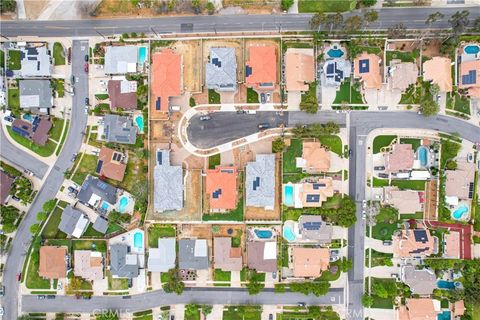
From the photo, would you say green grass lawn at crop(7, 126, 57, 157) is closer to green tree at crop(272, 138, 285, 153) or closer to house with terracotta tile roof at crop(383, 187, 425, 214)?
green tree at crop(272, 138, 285, 153)

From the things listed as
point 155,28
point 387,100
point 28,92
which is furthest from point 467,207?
point 28,92

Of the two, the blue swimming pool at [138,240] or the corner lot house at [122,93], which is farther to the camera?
the blue swimming pool at [138,240]

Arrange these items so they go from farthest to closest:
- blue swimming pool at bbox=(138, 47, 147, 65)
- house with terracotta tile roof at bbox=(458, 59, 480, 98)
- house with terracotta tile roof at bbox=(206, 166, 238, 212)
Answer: blue swimming pool at bbox=(138, 47, 147, 65)
house with terracotta tile roof at bbox=(206, 166, 238, 212)
house with terracotta tile roof at bbox=(458, 59, 480, 98)

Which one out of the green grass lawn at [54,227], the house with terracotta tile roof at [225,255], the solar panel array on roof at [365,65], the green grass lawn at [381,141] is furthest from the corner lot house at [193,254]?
the solar panel array on roof at [365,65]

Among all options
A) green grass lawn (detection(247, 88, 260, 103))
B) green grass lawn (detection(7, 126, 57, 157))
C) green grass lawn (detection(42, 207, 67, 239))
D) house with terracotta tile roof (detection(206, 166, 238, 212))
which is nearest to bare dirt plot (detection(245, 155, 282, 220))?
house with terracotta tile roof (detection(206, 166, 238, 212))

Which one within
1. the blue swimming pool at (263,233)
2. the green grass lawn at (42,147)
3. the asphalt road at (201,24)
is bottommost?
the blue swimming pool at (263,233)

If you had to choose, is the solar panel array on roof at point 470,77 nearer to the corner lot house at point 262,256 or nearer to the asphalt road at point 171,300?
the asphalt road at point 171,300
